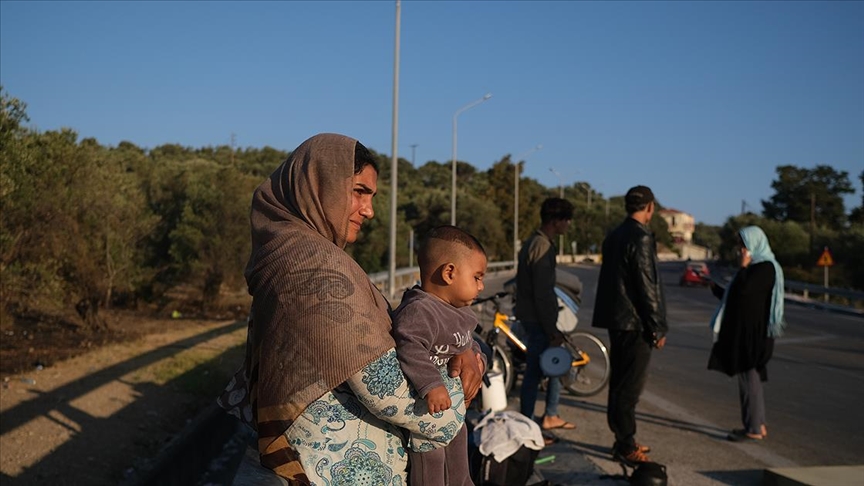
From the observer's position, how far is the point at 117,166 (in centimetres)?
1864

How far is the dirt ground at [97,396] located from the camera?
7.10 metres

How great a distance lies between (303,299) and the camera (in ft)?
8.04

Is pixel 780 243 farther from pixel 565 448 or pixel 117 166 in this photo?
pixel 565 448

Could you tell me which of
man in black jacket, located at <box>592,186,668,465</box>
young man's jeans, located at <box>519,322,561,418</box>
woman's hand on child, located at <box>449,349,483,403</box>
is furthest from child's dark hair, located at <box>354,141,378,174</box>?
young man's jeans, located at <box>519,322,561,418</box>

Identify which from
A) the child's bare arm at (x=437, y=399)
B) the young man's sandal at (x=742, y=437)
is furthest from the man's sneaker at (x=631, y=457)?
the child's bare arm at (x=437, y=399)

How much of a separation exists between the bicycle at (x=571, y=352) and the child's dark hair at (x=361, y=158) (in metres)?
6.13

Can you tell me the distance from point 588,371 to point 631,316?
3.47 metres

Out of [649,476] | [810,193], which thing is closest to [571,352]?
[649,476]

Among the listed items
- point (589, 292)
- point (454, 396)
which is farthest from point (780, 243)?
point (454, 396)

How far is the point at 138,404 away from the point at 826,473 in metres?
6.69

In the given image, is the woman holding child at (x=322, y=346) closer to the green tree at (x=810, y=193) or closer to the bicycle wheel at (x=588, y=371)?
the bicycle wheel at (x=588, y=371)

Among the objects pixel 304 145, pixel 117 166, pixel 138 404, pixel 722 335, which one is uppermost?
pixel 117 166

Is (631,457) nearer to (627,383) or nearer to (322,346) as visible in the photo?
(627,383)

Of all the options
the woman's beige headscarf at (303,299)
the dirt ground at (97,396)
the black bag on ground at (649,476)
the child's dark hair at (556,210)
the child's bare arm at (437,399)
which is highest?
the child's dark hair at (556,210)
